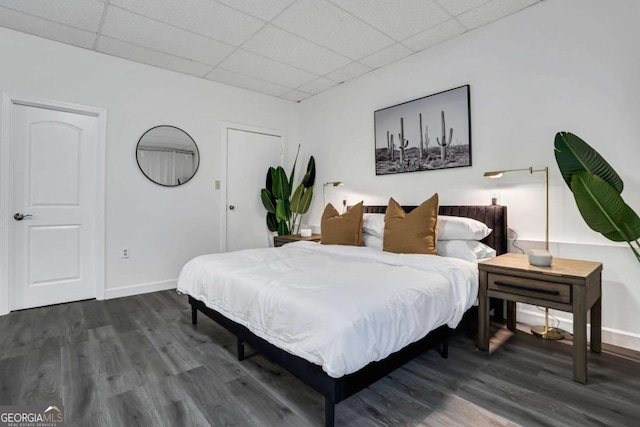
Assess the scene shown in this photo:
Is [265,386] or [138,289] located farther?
[138,289]

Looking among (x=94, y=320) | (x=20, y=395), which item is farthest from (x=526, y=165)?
(x=94, y=320)

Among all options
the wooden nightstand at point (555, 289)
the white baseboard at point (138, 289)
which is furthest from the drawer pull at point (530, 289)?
the white baseboard at point (138, 289)

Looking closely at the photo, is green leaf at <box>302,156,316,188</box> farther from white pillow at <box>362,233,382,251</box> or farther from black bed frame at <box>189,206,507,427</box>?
black bed frame at <box>189,206,507,427</box>

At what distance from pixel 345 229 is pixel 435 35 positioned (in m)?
2.11

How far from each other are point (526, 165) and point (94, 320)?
13.4 feet

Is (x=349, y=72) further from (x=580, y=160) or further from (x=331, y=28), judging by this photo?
(x=580, y=160)

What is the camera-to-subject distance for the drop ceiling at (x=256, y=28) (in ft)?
8.46

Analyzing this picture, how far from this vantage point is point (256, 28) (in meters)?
2.93

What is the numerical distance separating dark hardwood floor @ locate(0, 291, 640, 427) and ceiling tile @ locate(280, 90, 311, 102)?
11.7ft

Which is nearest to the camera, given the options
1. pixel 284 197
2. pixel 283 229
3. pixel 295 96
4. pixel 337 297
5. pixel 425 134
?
pixel 337 297

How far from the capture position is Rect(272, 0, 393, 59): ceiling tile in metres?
2.64

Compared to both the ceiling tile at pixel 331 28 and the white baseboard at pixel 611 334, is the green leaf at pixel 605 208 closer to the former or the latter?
the white baseboard at pixel 611 334

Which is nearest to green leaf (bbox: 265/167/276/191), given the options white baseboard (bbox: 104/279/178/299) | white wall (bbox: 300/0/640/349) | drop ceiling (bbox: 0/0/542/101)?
drop ceiling (bbox: 0/0/542/101)

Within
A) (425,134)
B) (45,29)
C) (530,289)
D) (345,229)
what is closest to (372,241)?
(345,229)
